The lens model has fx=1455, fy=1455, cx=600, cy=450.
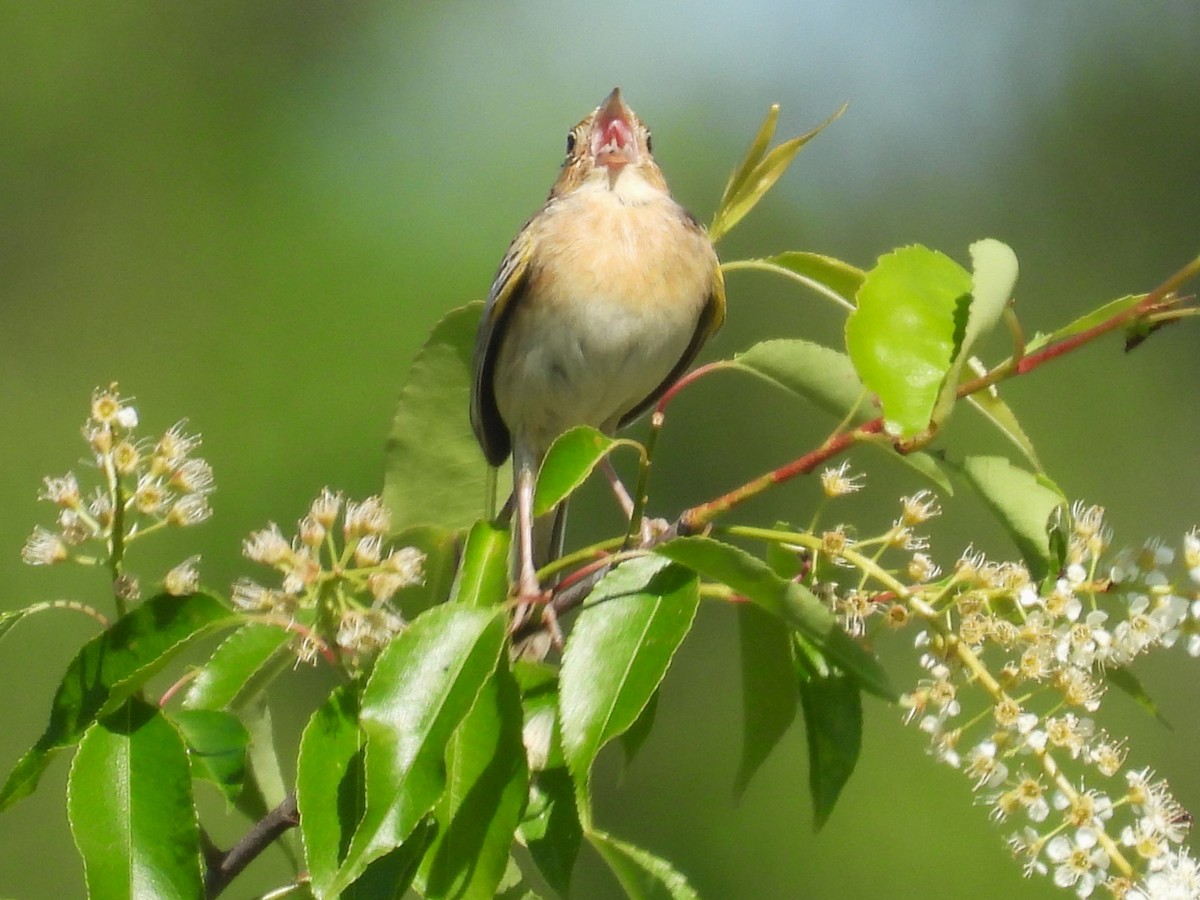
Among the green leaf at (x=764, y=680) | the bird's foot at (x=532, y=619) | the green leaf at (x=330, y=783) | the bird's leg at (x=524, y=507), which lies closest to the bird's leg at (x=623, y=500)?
the bird's leg at (x=524, y=507)

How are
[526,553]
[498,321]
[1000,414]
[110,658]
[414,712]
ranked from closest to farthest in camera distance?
[414,712]
[110,658]
[1000,414]
[526,553]
[498,321]

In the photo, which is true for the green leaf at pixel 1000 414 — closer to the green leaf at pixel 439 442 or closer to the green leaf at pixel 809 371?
the green leaf at pixel 809 371

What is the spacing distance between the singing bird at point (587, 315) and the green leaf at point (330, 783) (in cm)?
115

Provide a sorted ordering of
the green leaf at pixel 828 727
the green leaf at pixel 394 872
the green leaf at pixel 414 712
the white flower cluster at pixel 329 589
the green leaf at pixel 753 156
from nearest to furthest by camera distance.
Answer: the green leaf at pixel 414 712
the green leaf at pixel 394 872
the white flower cluster at pixel 329 589
the green leaf at pixel 828 727
the green leaf at pixel 753 156

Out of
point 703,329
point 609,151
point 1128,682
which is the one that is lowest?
point 1128,682

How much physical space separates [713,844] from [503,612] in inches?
270

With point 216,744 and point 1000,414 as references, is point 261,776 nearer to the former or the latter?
point 216,744

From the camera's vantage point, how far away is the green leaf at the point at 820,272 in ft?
5.69

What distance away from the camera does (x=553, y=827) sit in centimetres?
142

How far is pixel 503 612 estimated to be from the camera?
4.46ft

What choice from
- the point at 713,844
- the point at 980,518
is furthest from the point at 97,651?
the point at 980,518

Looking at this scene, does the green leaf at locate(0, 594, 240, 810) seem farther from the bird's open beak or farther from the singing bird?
the bird's open beak

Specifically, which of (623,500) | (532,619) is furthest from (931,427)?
(623,500)

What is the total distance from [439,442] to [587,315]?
1.87 feet
